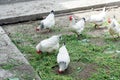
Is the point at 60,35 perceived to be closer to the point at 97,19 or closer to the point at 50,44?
the point at 50,44

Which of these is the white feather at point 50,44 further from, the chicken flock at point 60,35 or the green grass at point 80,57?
the green grass at point 80,57

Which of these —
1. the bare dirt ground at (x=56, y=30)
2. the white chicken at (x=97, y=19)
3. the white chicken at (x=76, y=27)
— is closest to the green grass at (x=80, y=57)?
the bare dirt ground at (x=56, y=30)

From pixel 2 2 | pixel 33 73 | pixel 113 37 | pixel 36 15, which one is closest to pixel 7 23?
pixel 36 15

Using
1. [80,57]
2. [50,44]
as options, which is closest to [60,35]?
[50,44]

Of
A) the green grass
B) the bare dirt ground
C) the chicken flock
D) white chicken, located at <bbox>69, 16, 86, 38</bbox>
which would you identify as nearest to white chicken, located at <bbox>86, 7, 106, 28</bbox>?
the chicken flock

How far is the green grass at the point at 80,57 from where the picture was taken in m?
5.70

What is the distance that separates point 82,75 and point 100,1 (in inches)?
185

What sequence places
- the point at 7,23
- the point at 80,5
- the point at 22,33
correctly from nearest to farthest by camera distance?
the point at 22,33 < the point at 7,23 < the point at 80,5

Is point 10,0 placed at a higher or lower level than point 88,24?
higher

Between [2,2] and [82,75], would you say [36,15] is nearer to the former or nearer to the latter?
[2,2]

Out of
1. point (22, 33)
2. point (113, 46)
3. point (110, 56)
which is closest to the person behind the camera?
point (110, 56)

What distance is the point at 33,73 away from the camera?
5395 millimetres

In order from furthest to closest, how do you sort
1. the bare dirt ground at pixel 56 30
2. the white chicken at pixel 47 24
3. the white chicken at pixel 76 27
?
the white chicken at pixel 47 24
the bare dirt ground at pixel 56 30
the white chicken at pixel 76 27

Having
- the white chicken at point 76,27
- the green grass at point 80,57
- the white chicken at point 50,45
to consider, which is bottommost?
the green grass at point 80,57
